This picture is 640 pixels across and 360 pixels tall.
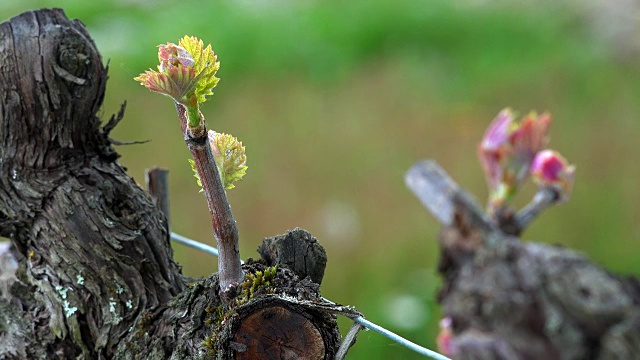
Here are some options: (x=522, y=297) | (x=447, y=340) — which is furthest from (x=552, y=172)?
(x=447, y=340)

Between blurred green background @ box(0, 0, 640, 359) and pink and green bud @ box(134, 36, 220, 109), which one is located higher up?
blurred green background @ box(0, 0, 640, 359)

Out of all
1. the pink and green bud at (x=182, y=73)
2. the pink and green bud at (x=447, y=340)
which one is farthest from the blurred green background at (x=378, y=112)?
the pink and green bud at (x=182, y=73)

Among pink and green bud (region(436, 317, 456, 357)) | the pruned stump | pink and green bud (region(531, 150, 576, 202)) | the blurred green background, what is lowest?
the pruned stump

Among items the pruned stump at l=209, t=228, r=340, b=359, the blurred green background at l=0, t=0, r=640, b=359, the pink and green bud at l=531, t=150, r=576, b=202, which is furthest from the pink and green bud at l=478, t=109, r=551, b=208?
the pruned stump at l=209, t=228, r=340, b=359

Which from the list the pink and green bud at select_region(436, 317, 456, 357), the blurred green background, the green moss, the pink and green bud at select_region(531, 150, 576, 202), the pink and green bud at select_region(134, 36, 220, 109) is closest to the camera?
the pink and green bud at select_region(134, 36, 220, 109)

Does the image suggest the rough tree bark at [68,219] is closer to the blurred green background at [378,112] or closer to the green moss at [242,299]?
the green moss at [242,299]

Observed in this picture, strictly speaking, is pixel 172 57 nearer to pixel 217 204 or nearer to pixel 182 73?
pixel 182 73

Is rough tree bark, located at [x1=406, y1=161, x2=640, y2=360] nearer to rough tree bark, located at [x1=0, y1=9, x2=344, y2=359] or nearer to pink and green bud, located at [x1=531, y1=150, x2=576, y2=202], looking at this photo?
pink and green bud, located at [x1=531, y1=150, x2=576, y2=202]
